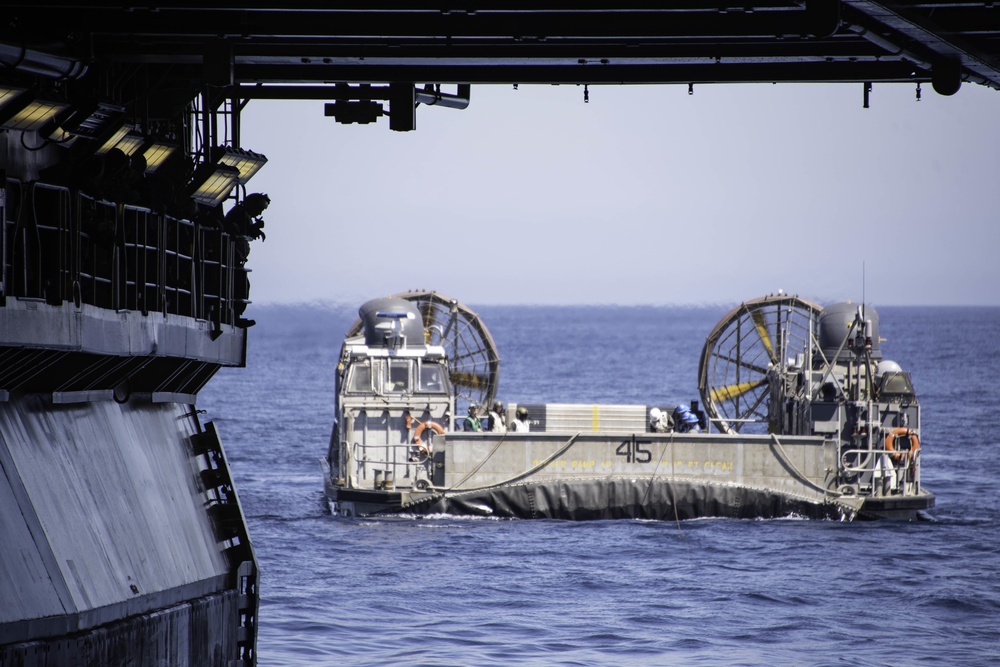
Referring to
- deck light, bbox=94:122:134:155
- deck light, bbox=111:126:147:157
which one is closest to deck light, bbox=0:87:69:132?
deck light, bbox=94:122:134:155

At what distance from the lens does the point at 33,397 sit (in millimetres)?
16047

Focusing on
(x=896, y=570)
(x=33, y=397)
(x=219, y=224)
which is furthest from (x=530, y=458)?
(x=33, y=397)

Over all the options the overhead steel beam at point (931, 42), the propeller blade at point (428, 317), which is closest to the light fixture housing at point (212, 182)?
the overhead steel beam at point (931, 42)

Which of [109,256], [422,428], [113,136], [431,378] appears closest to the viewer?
[109,256]

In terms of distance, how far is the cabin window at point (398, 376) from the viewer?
3981 centimetres

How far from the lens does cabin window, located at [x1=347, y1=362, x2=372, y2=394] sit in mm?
39500

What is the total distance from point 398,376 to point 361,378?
0.99 meters

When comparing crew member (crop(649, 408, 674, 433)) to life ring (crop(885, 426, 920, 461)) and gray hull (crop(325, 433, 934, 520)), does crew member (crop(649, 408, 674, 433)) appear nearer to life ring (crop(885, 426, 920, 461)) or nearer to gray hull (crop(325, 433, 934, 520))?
gray hull (crop(325, 433, 934, 520))

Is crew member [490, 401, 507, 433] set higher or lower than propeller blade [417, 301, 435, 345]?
lower

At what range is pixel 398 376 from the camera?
132 ft

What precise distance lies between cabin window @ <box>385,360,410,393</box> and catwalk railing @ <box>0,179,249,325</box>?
16.9 metres

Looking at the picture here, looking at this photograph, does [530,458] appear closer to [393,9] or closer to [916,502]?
[916,502]

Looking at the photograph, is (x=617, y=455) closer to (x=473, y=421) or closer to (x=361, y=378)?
(x=473, y=421)

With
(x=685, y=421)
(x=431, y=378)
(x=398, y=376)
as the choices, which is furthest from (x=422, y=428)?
(x=685, y=421)
